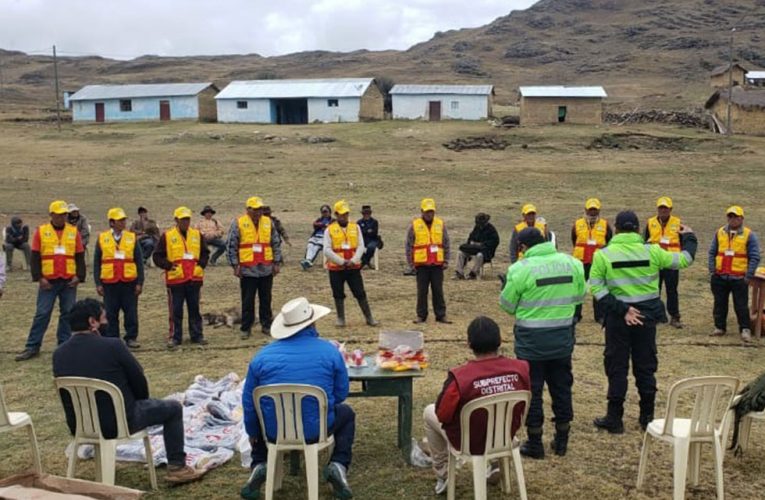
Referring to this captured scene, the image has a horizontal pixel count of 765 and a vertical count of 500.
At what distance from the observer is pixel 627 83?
77.4 metres

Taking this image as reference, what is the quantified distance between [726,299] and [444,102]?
4333cm

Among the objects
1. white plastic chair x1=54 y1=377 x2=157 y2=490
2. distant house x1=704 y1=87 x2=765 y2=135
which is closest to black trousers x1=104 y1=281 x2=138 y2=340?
white plastic chair x1=54 y1=377 x2=157 y2=490

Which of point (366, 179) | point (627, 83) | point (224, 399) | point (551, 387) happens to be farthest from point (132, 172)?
point (627, 83)

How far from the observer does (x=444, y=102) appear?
53.3 m

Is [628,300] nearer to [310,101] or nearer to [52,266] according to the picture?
[52,266]

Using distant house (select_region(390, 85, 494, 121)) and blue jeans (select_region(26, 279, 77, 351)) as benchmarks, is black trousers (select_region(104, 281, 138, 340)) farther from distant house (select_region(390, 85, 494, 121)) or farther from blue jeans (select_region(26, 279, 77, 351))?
distant house (select_region(390, 85, 494, 121))

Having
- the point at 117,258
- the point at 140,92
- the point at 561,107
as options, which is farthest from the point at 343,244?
the point at 140,92

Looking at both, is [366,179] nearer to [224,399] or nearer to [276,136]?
[276,136]

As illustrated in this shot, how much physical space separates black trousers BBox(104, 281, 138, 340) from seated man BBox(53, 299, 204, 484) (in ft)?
16.4

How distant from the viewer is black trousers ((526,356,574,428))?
666cm

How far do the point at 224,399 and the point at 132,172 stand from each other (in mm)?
27175

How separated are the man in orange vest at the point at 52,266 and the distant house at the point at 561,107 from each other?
39907mm

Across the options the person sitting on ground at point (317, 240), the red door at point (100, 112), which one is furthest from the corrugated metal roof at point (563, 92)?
the person sitting on ground at point (317, 240)

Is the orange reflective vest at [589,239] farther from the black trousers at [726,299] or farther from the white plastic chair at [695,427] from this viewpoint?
the white plastic chair at [695,427]
